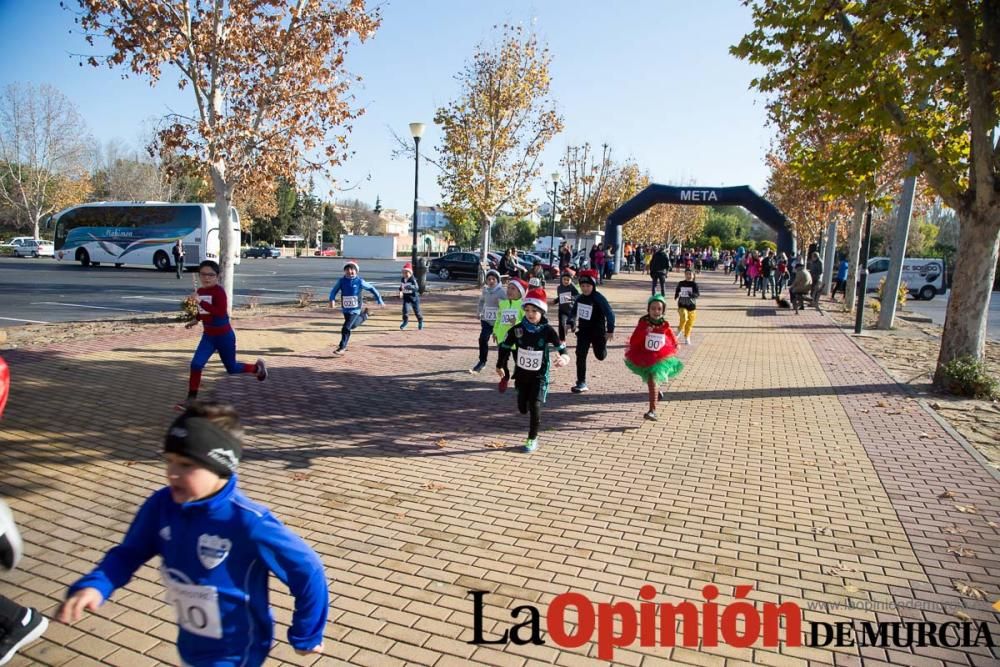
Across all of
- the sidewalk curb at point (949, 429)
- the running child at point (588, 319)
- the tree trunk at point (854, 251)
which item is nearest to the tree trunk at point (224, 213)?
the running child at point (588, 319)

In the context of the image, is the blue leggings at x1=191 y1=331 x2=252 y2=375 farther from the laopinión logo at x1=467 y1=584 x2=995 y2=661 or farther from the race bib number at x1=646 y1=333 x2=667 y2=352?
the laopinión logo at x1=467 y1=584 x2=995 y2=661

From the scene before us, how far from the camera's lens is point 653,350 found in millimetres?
7727

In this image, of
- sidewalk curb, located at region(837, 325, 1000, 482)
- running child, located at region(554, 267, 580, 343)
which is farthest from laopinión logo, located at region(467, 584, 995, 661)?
running child, located at region(554, 267, 580, 343)

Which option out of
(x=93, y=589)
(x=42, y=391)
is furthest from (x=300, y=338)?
(x=93, y=589)

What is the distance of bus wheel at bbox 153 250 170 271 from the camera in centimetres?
3359

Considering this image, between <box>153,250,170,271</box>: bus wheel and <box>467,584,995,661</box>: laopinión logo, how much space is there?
112 ft

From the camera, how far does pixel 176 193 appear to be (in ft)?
216

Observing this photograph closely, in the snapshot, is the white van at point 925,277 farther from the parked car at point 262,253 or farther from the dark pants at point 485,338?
the parked car at point 262,253

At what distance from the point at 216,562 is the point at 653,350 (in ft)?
20.1

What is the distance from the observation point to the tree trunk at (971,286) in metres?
9.17

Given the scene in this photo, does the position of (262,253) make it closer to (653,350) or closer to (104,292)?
(104,292)

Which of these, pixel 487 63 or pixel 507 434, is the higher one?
pixel 487 63

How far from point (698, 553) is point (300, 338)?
10.2 metres

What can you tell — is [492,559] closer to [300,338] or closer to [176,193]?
[300,338]
